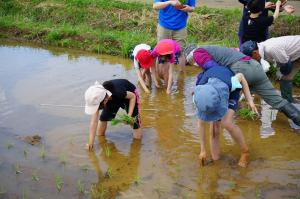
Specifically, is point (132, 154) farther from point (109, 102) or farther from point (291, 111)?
point (291, 111)

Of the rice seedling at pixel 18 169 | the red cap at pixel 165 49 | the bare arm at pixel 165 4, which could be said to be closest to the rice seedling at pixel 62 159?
the rice seedling at pixel 18 169

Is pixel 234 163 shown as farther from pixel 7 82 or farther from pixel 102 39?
pixel 102 39

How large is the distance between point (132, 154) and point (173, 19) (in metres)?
3.39

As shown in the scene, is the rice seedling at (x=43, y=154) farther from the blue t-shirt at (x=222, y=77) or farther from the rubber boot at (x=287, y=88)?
the rubber boot at (x=287, y=88)

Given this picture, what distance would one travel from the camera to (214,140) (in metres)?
5.41

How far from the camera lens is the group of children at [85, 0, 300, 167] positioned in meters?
4.88

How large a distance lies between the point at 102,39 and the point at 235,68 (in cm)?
559

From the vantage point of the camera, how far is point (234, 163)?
538cm

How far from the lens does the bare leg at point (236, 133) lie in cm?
502

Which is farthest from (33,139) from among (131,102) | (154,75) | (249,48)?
(249,48)

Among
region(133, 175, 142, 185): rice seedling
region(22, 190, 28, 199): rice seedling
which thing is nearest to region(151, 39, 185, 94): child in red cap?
region(133, 175, 142, 185): rice seedling

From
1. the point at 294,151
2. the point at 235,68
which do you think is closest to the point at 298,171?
the point at 294,151

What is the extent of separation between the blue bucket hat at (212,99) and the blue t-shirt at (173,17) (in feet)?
11.7

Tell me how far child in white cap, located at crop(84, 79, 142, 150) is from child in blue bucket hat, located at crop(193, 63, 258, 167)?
109 centimetres
